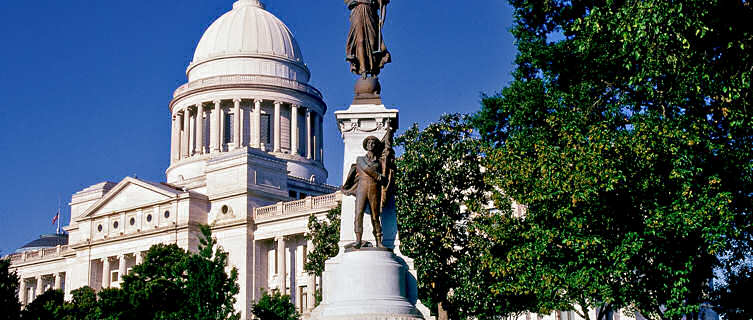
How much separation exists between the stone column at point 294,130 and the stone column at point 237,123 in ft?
18.7

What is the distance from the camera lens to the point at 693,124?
24.8m

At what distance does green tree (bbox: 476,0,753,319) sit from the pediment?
56.3 m

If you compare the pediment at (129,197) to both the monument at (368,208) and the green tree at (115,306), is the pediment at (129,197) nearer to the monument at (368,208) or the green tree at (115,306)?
the green tree at (115,306)

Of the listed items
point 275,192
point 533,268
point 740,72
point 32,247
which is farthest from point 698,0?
point 32,247

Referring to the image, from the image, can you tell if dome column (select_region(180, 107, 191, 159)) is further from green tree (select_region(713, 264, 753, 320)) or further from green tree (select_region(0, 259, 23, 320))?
green tree (select_region(713, 264, 753, 320))

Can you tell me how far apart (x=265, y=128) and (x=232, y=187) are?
1895cm

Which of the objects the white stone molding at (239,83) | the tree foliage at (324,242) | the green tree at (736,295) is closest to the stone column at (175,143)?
the white stone molding at (239,83)

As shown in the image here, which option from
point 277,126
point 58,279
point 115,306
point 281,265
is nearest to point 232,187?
point 281,265

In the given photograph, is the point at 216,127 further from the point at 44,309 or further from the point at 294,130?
the point at 44,309

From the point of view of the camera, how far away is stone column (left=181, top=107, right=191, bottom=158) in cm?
9744

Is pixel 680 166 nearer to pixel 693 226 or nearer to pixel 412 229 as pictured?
pixel 693 226

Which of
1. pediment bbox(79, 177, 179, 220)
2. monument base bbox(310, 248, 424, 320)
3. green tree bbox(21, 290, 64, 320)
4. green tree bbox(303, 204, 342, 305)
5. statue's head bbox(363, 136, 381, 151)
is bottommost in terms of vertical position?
monument base bbox(310, 248, 424, 320)

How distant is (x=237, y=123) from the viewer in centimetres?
9425

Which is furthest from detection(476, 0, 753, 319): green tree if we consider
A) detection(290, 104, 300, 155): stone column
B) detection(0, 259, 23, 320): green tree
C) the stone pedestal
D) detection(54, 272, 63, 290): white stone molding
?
detection(54, 272, 63, 290): white stone molding
